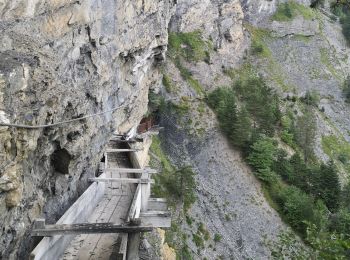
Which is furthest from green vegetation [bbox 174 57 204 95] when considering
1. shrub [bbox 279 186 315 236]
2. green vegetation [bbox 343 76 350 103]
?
green vegetation [bbox 343 76 350 103]

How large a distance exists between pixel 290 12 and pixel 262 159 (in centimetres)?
4115

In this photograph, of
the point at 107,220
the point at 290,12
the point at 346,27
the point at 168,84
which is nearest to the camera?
the point at 107,220

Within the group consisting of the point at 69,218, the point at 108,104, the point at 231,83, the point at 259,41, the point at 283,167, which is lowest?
the point at 283,167

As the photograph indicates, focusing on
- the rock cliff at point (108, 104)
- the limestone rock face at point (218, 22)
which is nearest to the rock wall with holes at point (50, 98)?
the rock cliff at point (108, 104)

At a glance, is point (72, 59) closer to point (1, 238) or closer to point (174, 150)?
point (1, 238)

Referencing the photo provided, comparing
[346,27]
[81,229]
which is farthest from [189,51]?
[81,229]

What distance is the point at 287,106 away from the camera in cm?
5691

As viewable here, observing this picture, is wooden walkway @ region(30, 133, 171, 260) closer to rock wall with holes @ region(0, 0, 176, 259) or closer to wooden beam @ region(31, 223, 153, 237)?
wooden beam @ region(31, 223, 153, 237)

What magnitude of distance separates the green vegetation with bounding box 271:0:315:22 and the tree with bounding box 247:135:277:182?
3645cm

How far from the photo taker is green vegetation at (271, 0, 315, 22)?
70.9 m

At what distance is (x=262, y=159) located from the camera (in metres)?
38.9

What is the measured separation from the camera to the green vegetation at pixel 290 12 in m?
70.9

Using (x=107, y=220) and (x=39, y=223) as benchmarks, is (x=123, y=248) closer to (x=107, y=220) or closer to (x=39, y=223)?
(x=39, y=223)

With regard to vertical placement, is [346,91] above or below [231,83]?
below
